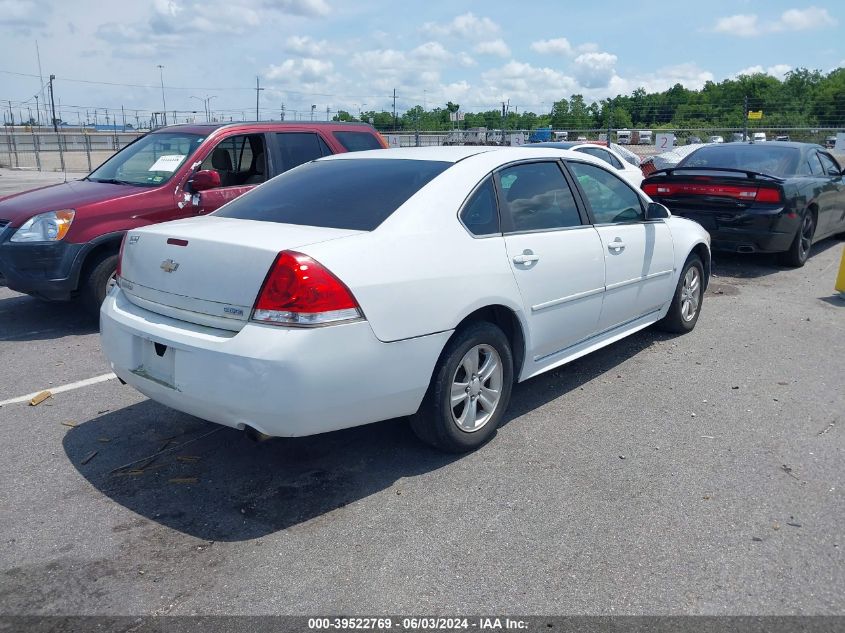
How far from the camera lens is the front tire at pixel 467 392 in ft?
12.5

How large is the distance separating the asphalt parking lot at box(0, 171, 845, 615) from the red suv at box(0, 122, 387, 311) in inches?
49.1

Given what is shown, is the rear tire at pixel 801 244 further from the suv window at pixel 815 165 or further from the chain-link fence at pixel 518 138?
the chain-link fence at pixel 518 138

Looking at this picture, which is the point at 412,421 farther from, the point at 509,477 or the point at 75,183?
the point at 75,183

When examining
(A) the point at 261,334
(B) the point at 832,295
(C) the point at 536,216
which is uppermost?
(C) the point at 536,216

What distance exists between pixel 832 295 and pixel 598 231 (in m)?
4.48

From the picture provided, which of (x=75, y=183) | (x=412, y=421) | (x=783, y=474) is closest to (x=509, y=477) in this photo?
(x=412, y=421)

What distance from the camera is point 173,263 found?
372 cm

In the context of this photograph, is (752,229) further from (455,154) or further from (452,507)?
(452,507)

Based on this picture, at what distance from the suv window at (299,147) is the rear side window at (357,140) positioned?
335 millimetres

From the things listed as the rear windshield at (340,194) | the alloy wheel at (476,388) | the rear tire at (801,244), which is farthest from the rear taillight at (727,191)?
the alloy wheel at (476,388)

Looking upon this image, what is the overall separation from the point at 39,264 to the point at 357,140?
12.5 feet

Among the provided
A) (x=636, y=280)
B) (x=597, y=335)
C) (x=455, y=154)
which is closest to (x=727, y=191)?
(x=636, y=280)

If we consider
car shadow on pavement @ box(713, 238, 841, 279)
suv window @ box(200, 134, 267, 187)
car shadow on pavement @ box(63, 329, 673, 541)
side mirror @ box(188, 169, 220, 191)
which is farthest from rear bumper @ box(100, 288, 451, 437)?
car shadow on pavement @ box(713, 238, 841, 279)

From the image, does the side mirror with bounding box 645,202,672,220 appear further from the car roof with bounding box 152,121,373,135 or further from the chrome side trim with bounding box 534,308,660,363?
the car roof with bounding box 152,121,373,135
